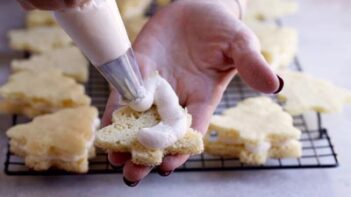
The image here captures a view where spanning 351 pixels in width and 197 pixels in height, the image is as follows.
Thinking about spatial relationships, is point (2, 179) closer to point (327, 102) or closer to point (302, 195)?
point (302, 195)

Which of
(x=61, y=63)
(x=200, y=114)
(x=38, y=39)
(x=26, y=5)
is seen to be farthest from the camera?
(x=38, y=39)

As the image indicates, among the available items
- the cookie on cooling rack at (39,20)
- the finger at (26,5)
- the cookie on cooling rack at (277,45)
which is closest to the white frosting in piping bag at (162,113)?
the finger at (26,5)

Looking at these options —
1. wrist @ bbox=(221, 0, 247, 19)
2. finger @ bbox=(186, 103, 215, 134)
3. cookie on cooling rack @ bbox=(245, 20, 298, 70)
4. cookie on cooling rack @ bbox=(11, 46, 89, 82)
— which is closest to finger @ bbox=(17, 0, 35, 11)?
finger @ bbox=(186, 103, 215, 134)

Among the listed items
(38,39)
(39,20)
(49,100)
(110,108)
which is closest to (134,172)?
(110,108)

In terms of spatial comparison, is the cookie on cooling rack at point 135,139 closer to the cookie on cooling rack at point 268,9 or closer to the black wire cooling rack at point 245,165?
the black wire cooling rack at point 245,165

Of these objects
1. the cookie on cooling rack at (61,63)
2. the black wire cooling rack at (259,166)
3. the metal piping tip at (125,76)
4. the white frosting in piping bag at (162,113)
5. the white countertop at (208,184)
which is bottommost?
the white countertop at (208,184)

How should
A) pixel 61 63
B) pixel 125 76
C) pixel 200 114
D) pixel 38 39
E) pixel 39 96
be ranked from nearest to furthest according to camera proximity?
pixel 125 76 → pixel 200 114 → pixel 39 96 → pixel 61 63 → pixel 38 39

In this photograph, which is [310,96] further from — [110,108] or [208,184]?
[110,108]

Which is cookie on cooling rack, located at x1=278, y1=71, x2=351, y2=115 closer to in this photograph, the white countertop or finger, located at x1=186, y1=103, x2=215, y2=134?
the white countertop
